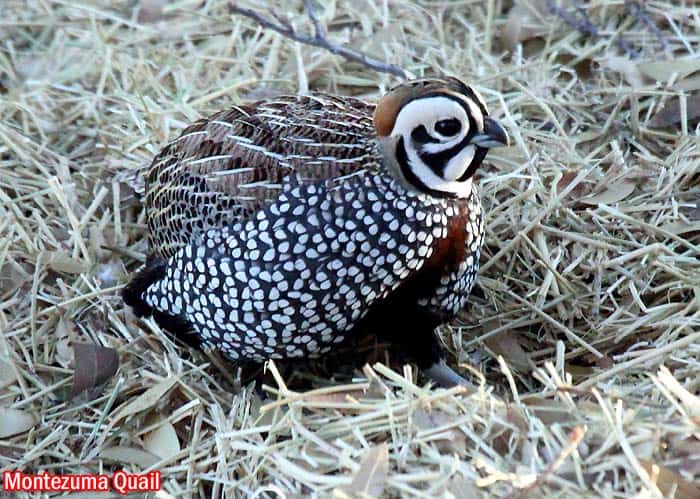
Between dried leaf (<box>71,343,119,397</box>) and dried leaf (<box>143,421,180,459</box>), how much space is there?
0.24 metres

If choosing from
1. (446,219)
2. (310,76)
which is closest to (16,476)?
(446,219)

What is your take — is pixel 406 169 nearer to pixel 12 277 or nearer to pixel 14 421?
pixel 14 421

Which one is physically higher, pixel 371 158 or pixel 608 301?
pixel 371 158

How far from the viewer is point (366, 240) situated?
267 cm

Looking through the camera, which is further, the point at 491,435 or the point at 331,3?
the point at 331,3

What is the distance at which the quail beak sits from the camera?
8.60ft

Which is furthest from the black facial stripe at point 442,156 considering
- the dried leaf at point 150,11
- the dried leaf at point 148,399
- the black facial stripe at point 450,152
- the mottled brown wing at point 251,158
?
the dried leaf at point 150,11

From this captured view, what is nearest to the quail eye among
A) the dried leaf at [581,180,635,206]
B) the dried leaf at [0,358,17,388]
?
the dried leaf at [581,180,635,206]

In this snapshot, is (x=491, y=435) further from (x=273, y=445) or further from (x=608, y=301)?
(x=608, y=301)

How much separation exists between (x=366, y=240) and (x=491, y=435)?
0.56m

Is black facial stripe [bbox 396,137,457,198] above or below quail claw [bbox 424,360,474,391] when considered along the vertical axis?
above

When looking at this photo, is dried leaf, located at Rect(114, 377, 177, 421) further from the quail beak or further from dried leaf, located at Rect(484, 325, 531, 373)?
the quail beak

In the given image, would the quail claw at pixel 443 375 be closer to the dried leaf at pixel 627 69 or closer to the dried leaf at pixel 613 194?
the dried leaf at pixel 613 194

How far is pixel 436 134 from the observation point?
8.66 feet
